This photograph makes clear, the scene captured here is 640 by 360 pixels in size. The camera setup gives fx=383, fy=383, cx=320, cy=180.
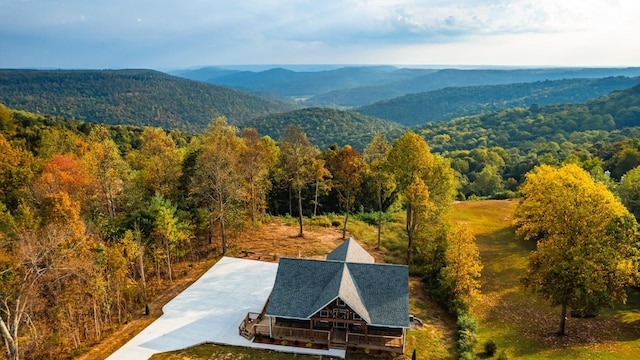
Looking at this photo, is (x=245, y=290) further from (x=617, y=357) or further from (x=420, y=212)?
(x=617, y=357)

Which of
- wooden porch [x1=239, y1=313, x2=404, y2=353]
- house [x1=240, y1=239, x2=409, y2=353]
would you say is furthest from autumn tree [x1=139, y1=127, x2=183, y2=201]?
wooden porch [x1=239, y1=313, x2=404, y2=353]

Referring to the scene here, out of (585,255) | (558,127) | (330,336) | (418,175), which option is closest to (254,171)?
(418,175)

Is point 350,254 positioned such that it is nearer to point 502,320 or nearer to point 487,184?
point 502,320

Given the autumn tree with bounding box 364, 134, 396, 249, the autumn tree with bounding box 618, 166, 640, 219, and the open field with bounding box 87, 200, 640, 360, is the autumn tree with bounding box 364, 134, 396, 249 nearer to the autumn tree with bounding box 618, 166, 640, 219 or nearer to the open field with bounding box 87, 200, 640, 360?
the open field with bounding box 87, 200, 640, 360

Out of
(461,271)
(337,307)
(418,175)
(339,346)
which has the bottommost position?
(339,346)

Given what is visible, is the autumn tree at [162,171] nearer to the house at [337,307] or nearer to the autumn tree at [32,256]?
the autumn tree at [32,256]

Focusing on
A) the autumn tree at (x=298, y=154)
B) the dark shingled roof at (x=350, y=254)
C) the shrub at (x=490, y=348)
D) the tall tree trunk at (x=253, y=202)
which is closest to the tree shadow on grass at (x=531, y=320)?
the shrub at (x=490, y=348)
